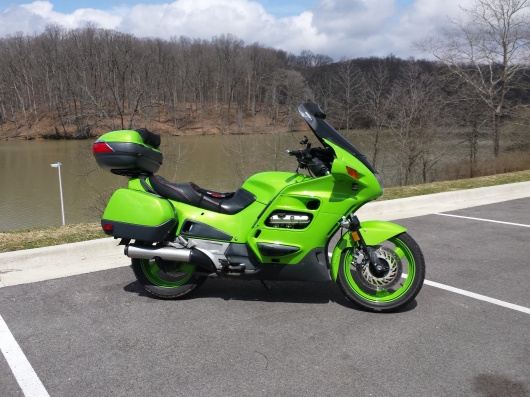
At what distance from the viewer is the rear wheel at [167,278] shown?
4.11m

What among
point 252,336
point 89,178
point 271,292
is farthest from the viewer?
point 89,178

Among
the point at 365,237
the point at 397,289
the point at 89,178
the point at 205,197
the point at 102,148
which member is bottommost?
the point at 89,178

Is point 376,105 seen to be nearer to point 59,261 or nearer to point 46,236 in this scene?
point 46,236

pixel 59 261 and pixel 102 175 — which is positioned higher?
pixel 59 261

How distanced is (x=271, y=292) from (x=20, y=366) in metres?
2.07

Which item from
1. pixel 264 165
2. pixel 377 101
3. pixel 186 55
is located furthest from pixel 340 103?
pixel 186 55

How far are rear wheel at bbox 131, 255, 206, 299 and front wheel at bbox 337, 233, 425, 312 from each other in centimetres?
125

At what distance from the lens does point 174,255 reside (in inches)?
155

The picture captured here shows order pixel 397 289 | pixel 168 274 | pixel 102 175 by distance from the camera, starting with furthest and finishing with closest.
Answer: pixel 102 175 < pixel 168 274 < pixel 397 289

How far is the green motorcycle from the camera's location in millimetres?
3789

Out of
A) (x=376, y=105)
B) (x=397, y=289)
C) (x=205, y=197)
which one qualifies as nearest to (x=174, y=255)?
(x=205, y=197)

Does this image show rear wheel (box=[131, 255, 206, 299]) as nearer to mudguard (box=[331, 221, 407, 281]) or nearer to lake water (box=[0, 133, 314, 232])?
mudguard (box=[331, 221, 407, 281])

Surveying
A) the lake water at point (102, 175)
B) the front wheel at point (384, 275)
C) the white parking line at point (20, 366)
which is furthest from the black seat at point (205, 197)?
the lake water at point (102, 175)

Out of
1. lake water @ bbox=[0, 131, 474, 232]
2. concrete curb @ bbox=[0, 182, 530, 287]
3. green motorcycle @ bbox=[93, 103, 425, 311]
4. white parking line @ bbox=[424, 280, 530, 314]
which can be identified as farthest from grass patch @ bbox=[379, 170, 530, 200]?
lake water @ bbox=[0, 131, 474, 232]
